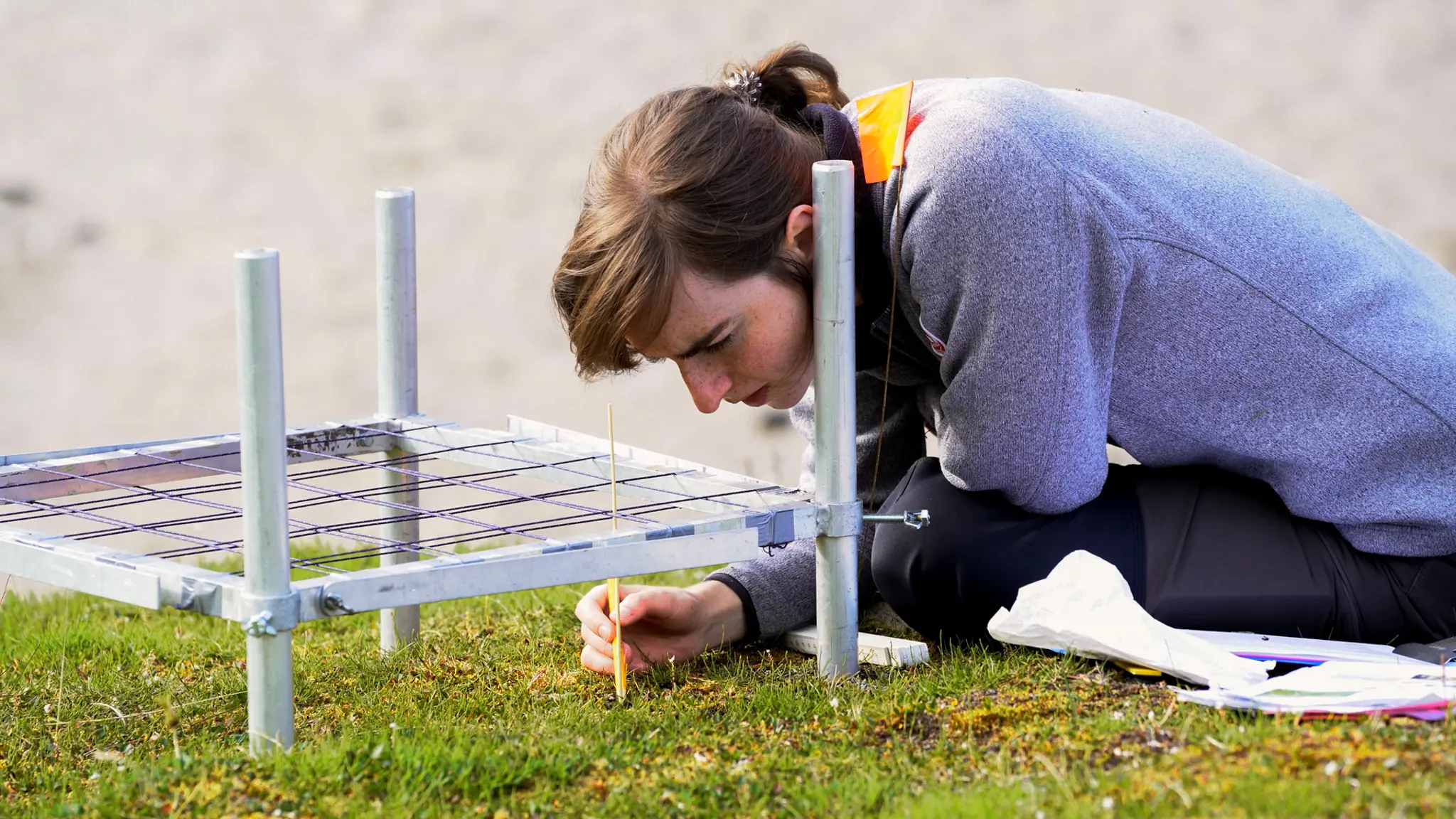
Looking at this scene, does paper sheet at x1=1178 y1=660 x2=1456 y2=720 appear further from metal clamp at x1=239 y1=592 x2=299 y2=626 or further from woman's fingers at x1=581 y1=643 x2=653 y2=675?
metal clamp at x1=239 y1=592 x2=299 y2=626

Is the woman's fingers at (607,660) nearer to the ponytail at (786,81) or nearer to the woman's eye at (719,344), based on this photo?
the woman's eye at (719,344)

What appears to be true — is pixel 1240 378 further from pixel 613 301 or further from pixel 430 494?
pixel 430 494

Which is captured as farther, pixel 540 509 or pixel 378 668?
pixel 540 509

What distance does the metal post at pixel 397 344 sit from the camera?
129 inches

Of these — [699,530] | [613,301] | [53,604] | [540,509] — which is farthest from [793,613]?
[540,509]

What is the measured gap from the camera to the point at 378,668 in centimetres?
306

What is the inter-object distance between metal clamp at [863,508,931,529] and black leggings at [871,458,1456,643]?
3.3 inches

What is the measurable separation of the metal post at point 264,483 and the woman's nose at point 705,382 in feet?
2.43

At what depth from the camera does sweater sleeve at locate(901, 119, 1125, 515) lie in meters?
2.52

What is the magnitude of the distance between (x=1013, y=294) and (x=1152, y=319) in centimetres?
34

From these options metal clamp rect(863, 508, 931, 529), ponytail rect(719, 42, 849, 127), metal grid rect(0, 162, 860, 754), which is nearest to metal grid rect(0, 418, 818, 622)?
metal grid rect(0, 162, 860, 754)

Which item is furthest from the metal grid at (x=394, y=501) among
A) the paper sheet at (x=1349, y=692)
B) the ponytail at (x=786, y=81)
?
the paper sheet at (x=1349, y=692)

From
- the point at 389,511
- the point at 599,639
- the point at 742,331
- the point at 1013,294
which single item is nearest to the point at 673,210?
the point at 742,331

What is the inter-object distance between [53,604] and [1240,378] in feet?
10.4
